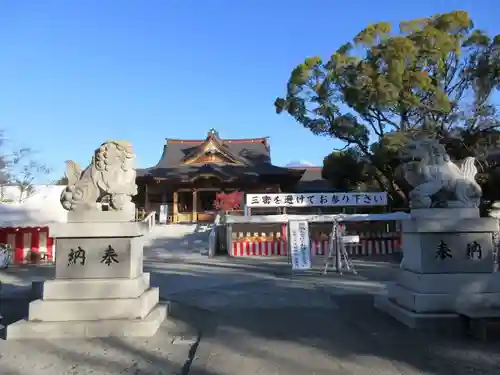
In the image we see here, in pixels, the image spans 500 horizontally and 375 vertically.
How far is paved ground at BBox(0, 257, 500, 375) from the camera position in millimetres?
4125

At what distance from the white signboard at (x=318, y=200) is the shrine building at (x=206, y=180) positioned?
10.3m

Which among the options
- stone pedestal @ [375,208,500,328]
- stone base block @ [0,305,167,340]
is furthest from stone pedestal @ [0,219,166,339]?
stone pedestal @ [375,208,500,328]

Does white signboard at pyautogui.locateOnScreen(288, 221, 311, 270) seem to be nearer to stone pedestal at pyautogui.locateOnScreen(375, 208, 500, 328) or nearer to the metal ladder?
the metal ladder

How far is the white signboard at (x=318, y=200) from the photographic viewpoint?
19312mm

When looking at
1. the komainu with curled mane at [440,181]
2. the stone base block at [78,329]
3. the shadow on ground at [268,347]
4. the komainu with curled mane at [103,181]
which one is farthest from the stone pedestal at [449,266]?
the komainu with curled mane at [103,181]

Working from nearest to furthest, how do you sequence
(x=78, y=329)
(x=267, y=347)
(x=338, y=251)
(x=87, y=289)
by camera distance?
(x=267, y=347) → (x=78, y=329) → (x=87, y=289) → (x=338, y=251)

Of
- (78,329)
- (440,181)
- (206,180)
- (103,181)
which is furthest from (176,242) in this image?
(440,181)

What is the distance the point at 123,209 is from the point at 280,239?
12.4 meters

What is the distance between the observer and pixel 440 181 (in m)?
6.00

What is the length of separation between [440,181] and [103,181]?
4999 millimetres

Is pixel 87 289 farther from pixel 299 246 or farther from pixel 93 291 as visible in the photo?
pixel 299 246

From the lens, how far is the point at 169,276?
36.9ft

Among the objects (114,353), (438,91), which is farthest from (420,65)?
(114,353)

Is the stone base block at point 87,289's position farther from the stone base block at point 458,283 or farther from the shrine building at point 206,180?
the shrine building at point 206,180
